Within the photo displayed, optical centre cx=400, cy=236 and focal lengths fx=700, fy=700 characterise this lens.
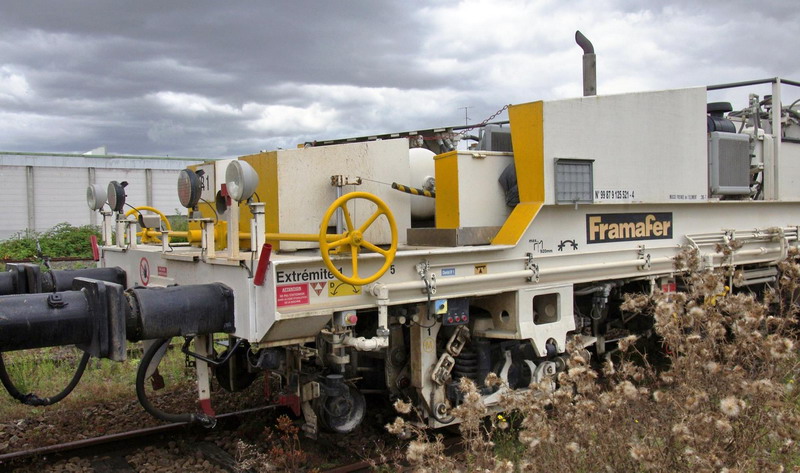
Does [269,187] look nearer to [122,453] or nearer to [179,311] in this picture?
[179,311]

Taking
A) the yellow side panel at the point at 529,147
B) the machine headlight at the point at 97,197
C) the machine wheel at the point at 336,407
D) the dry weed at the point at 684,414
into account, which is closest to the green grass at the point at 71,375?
the machine headlight at the point at 97,197

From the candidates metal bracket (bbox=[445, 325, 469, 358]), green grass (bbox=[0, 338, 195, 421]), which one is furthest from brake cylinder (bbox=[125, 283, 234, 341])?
green grass (bbox=[0, 338, 195, 421])

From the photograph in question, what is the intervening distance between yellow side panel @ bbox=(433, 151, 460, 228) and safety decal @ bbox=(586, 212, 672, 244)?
1.23 meters

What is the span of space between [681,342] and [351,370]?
2.76m

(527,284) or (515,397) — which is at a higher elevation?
(527,284)

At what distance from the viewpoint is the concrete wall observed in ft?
86.8

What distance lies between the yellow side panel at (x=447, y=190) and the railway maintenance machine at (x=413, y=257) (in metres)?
Result: 0.02

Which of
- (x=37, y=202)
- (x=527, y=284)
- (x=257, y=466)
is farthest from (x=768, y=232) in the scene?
(x=37, y=202)

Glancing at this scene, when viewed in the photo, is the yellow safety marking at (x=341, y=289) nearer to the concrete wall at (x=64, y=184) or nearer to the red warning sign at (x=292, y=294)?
the red warning sign at (x=292, y=294)

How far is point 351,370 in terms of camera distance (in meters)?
5.57

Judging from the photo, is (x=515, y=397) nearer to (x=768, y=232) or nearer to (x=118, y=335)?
(x=118, y=335)

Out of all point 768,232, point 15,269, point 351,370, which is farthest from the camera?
point 768,232

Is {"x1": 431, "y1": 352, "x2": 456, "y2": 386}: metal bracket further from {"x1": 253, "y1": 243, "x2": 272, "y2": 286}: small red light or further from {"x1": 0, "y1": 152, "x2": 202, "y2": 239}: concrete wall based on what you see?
{"x1": 0, "y1": 152, "x2": 202, "y2": 239}: concrete wall

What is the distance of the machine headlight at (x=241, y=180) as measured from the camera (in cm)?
434
